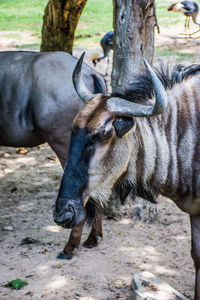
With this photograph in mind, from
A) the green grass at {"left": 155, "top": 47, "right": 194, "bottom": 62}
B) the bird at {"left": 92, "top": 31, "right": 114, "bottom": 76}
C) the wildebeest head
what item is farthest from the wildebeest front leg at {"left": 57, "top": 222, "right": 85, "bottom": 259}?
the green grass at {"left": 155, "top": 47, "right": 194, "bottom": 62}

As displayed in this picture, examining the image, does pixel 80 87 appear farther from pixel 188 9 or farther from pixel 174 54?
pixel 188 9

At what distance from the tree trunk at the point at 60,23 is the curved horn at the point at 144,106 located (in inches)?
196

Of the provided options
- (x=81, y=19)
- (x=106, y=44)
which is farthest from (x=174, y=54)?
(x=81, y=19)

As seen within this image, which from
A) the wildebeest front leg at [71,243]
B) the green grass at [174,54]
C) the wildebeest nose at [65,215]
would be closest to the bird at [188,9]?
the green grass at [174,54]

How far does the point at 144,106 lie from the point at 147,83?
0.46 metres

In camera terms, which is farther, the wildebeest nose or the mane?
the mane

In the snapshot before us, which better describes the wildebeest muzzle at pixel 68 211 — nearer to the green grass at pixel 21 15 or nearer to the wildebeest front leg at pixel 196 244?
the wildebeest front leg at pixel 196 244

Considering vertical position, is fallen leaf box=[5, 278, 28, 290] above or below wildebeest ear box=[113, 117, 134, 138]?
below

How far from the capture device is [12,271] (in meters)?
4.63

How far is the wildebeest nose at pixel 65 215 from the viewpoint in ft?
10.6

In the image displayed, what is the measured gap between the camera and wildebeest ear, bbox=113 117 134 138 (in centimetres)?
318

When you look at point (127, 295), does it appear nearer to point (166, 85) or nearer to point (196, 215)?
point (196, 215)

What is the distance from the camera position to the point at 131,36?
17.2 ft

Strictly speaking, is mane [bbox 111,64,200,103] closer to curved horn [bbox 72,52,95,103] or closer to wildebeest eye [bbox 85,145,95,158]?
curved horn [bbox 72,52,95,103]
